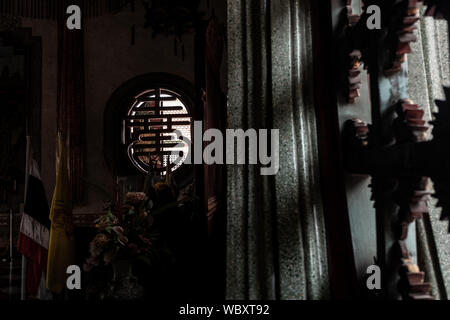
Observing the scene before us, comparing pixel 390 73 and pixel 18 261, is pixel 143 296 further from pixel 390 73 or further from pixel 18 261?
pixel 18 261

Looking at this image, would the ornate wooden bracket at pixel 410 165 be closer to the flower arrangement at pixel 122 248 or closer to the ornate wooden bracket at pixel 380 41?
the ornate wooden bracket at pixel 380 41

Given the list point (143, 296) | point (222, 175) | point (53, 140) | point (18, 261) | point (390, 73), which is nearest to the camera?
point (390, 73)

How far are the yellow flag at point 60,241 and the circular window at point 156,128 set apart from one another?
8.06 ft

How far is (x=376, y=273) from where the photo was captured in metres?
1.24

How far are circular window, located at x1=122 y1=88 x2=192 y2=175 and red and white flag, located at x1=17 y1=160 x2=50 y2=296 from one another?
90.0 inches

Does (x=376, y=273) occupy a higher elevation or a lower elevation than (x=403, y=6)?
lower

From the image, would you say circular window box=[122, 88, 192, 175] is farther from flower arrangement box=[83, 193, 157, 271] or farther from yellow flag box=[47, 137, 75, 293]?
flower arrangement box=[83, 193, 157, 271]

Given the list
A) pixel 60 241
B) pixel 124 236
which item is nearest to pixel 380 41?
pixel 124 236

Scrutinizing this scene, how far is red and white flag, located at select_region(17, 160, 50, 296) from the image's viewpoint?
9.20 ft

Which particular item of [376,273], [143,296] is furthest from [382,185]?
[143,296]

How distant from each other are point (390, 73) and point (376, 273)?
56cm

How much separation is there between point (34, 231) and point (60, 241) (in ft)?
0.97

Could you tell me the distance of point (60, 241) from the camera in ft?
8.71

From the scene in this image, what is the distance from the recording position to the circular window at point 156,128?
5230 mm
